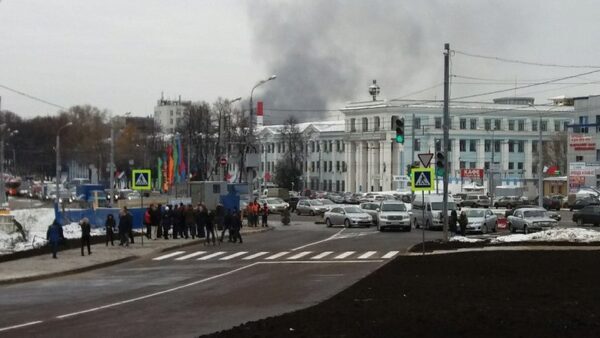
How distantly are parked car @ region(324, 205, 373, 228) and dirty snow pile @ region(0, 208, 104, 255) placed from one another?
55.0ft

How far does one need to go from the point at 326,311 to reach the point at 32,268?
17.4 m

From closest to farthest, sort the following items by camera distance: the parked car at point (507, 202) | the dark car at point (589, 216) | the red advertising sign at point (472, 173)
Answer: the dark car at point (589, 216) < the parked car at point (507, 202) < the red advertising sign at point (472, 173)

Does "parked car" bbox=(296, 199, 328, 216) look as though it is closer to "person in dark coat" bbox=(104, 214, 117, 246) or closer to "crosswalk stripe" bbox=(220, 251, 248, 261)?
"person in dark coat" bbox=(104, 214, 117, 246)

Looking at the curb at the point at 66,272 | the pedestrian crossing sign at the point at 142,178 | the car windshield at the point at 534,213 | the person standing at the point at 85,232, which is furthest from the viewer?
the car windshield at the point at 534,213

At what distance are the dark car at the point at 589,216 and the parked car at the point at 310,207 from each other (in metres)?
24.9

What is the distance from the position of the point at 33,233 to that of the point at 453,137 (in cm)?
8584

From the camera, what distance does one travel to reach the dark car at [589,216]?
61625 millimetres

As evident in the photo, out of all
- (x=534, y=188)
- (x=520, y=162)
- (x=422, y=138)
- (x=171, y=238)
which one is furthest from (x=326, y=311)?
(x=520, y=162)

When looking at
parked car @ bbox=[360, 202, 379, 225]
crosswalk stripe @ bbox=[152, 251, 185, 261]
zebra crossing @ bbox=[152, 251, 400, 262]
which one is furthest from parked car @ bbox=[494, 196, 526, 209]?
crosswalk stripe @ bbox=[152, 251, 185, 261]

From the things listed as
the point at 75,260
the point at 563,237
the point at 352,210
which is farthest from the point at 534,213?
the point at 75,260

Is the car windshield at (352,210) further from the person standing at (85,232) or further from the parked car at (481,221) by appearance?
the person standing at (85,232)

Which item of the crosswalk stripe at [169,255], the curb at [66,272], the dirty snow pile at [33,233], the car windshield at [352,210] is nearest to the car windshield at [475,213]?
the car windshield at [352,210]

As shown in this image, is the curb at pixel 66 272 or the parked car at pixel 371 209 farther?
the parked car at pixel 371 209

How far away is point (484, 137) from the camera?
12988 cm
